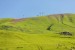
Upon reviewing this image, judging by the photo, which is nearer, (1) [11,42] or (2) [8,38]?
(1) [11,42]

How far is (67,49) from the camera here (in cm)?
9644

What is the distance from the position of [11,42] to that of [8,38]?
961 centimetres

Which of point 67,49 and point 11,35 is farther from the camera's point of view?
point 11,35

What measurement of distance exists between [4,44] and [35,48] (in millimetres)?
Result: 20124

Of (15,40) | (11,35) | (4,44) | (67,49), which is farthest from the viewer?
(11,35)

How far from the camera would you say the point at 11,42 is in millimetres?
119125

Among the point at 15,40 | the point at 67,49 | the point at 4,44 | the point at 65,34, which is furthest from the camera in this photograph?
the point at 65,34

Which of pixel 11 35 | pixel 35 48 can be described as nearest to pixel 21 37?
pixel 11 35

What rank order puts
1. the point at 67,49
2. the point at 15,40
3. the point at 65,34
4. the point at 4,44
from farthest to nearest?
1. the point at 65,34
2. the point at 15,40
3. the point at 4,44
4. the point at 67,49

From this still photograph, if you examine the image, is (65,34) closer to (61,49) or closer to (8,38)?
(8,38)

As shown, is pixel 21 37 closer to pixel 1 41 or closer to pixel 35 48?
pixel 1 41

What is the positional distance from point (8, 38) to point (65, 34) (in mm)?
50568

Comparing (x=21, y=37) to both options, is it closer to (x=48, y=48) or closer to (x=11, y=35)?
(x=11, y=35)

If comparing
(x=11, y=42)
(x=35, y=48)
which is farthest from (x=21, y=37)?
(x=35, y=48)
